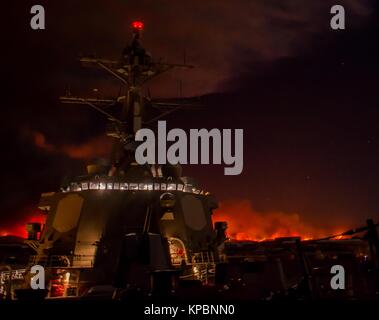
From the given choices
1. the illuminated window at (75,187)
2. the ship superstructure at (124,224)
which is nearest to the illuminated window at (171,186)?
the ship superstructure at (124,224)

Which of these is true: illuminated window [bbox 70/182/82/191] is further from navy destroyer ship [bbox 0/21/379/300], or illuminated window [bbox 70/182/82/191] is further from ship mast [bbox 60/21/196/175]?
ship mast [bbox 60/21/196/175]

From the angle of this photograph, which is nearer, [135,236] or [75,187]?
[135,236]

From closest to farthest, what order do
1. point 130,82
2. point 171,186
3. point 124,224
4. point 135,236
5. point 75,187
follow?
point 135,236, point 124,224, point 171,186, point 75,187, point 130,82

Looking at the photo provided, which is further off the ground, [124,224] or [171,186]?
[171,186]

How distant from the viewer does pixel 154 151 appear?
15672 mm

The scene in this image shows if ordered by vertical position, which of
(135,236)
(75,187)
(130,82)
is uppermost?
(130,82)

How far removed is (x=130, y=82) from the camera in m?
17.3

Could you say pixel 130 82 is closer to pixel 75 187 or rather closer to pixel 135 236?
pixel 75 187

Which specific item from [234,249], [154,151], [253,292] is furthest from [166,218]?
[234,249]

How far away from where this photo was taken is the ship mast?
16750 mm

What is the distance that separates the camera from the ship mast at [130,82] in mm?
16750

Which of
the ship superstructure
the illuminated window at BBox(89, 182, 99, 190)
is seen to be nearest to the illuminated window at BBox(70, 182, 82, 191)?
the ship superstructure

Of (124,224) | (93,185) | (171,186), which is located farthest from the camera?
Answer: (171,186)

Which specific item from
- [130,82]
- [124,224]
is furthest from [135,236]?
[130,82]
